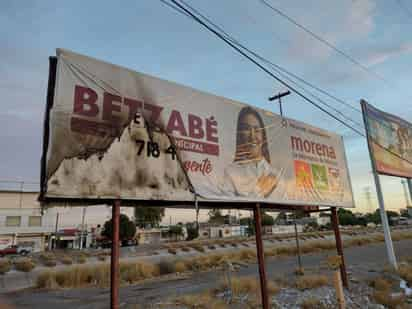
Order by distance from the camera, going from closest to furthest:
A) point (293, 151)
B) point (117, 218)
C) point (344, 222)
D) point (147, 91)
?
point (117, 218)
point (147, 91)
point (293, 151)
point (344, 222)

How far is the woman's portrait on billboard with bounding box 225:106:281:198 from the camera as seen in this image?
21.1 feet

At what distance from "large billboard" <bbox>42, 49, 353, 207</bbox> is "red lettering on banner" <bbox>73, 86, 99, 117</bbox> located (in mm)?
14

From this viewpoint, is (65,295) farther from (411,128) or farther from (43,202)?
(411,128)

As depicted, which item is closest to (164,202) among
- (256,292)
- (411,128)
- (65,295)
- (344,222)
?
(256,292)

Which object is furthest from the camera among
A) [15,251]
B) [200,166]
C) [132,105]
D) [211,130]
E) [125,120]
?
[15,251]

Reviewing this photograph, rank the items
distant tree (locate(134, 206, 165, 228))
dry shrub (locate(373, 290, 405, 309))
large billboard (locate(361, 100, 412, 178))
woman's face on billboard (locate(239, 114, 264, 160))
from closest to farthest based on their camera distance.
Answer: woman's face on billboard (locate(239, 114, 264, 160)) < dry shrub (locate(373, 290, 405, 309)) < large billboard (locate(361, 100, 412, 178)) < distant tree (locate(134, 206, 165, 228))

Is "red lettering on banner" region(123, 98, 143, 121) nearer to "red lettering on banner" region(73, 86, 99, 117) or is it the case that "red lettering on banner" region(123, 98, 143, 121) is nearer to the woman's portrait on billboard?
"red lettering on banner" region(73, 86, 99, 117)

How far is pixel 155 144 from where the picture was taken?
513cm

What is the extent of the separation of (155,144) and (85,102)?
4.28ft

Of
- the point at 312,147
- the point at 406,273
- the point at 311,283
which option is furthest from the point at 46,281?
the point at 406,273

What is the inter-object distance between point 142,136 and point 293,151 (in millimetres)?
4712

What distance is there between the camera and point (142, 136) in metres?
5.00

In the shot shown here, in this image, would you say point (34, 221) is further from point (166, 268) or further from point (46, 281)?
point (46, 281)

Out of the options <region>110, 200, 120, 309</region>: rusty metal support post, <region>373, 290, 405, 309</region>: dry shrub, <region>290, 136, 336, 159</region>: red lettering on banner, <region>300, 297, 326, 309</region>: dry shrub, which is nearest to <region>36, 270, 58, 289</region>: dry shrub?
<region>300, 297, 326, 309</region>: dry shrub
